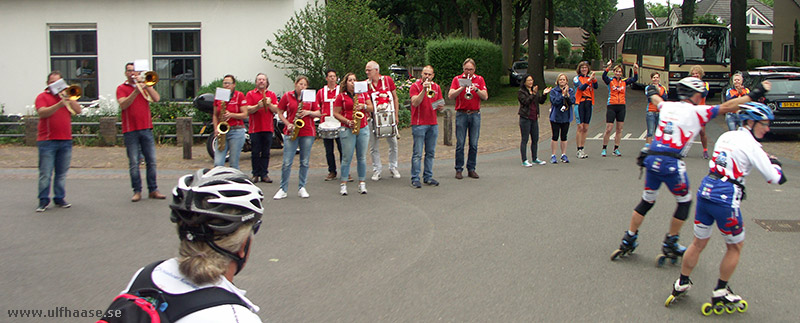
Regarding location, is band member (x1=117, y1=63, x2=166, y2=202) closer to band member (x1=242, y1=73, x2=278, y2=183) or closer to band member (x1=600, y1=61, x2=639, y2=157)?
band member (x1=242, y1=73, x2=278, y2=183)

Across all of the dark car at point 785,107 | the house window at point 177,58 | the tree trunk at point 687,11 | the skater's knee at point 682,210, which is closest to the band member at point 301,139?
the skater's knee at point 682,210

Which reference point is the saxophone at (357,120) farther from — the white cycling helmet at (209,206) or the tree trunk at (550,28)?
the tree trunk at (550,28)

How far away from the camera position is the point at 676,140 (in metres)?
5.97

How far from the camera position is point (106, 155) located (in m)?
14.6

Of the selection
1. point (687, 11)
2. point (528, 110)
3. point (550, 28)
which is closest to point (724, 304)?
point (528, 110)

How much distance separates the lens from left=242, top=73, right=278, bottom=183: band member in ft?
35.7

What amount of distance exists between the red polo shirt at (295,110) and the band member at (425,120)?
A: 159 centimetres

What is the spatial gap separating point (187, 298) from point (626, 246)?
5217 mm

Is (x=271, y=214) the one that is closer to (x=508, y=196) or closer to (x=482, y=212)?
(x=482, y=212)

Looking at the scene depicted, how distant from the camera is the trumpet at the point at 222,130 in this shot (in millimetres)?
10406

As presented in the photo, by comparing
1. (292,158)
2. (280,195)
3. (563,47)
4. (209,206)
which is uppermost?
(563,47)

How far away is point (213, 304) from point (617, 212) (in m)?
7.43

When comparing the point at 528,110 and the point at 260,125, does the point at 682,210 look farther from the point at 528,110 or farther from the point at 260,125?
the point at 260,125

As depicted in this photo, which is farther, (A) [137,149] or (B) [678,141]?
(A) [137,149]
